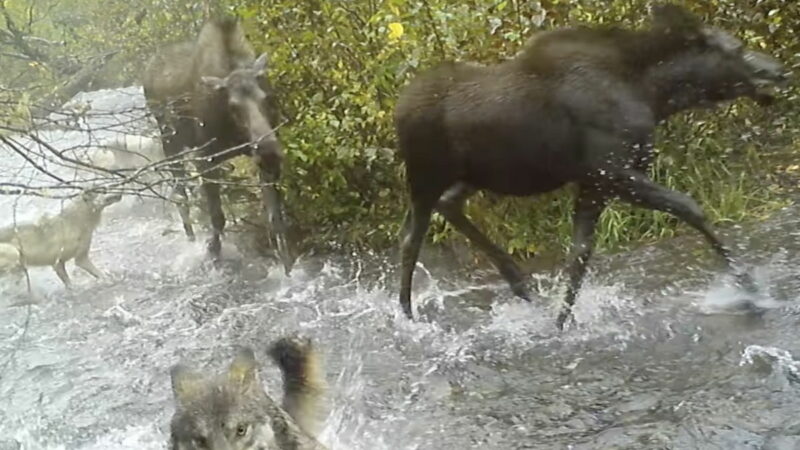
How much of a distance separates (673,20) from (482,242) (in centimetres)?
180

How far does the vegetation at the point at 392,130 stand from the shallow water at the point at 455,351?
0.39 meters

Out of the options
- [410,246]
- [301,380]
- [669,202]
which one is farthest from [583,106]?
[301,380]

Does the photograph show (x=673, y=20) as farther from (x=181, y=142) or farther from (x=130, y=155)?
(x=130, y=155)

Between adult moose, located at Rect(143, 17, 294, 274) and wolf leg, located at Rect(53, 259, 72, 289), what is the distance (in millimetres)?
→ 1099

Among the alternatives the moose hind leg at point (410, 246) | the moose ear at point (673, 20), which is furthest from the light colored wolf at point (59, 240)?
the moose ear at point (673, 20)

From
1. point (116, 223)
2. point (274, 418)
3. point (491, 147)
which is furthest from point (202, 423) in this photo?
point (116, 223)

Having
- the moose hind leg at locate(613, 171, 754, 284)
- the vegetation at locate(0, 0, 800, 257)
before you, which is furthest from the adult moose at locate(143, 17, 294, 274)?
the moose hind leg at locate(613, 171, 754, 284)

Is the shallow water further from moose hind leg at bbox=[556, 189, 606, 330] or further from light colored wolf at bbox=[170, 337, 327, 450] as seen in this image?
light colored wolf at bbox=[170, 337, 327, 450]

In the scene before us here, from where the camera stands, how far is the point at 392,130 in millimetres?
8375

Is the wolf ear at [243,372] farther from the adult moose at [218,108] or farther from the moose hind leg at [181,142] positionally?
the moose hind leg at [181,142]

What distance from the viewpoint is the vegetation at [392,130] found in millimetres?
7832

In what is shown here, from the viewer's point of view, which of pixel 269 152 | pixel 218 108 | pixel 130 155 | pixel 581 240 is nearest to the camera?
pixel 581 240

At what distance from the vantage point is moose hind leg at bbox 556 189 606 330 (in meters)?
6.50

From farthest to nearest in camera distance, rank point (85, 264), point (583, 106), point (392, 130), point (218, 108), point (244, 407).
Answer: point (85, 264) < point (218, 108) < point (392, 130) < point (583, 106) < point (244, 407)
